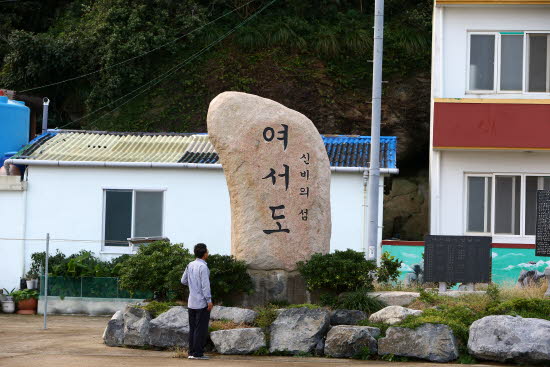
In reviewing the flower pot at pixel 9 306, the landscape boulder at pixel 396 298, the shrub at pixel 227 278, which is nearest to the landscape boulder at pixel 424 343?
the landscape boulder at pixel 396 298

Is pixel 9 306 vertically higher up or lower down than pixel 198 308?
lower down

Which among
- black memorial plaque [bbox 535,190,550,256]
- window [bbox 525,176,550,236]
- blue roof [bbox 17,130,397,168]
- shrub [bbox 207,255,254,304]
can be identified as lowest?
shrub [bbox 207,255,254,304]

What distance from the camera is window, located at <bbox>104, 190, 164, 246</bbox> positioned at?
2345 centimetres

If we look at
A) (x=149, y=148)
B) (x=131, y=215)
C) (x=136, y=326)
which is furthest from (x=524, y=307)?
(x=149, y=148)

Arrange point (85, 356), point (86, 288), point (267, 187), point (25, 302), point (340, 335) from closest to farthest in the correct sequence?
point (85, 356) < point (340, 335) < point (267, 187) < point (86, 288) < point (25, 302)

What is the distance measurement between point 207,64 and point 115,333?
1946cm

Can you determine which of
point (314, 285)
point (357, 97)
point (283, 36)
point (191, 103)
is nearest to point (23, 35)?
point (191, 103)

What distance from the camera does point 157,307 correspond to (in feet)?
49.9

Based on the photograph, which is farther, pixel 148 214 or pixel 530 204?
pixel 148 214

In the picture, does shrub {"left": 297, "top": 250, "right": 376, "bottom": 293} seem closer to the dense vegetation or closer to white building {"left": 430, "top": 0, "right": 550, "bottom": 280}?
white building {"left": 430, "top": 0, "right": 550, "bottom": 280}

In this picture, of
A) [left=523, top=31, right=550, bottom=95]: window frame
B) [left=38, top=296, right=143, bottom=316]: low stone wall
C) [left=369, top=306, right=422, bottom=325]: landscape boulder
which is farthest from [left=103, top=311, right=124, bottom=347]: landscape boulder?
[left=523, top=31, right=550, bottom=95]: window frame

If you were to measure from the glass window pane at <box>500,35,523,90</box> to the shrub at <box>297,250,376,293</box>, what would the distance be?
9.72 metres

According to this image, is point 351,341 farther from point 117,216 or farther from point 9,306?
point 9,306

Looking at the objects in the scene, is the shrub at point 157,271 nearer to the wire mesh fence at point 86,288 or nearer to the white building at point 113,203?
the wire mesh fence at point 86,288
